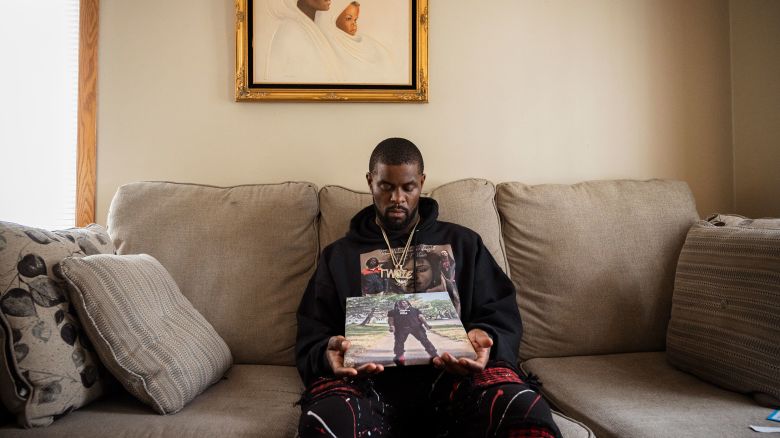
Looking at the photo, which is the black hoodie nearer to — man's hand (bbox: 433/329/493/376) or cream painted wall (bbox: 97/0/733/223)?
man's hand (bbox: 433/329/493/376)

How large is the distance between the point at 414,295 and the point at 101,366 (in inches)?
33.4

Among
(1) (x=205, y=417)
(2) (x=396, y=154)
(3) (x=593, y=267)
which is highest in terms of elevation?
(2) (x=396, y=154)

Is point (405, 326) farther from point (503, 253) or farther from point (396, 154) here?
point (503, 253)

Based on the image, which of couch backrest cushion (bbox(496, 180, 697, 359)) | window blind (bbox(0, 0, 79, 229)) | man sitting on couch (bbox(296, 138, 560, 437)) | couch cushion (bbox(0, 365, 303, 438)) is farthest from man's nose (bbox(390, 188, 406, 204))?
window blind (bbox(0, 0, 79, 229))

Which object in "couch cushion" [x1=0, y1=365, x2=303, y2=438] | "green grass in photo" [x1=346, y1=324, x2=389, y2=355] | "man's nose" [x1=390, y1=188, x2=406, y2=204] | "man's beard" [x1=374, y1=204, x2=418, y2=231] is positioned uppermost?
"man's nose" [x1=390, y1=188, x2=406, y2=204]

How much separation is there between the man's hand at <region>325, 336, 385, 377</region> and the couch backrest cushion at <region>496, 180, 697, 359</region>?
0.74 metres

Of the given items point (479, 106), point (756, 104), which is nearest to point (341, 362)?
point (479, 106)

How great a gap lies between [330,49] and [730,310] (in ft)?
5.56

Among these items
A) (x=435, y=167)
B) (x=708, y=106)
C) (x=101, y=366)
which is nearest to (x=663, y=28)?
(x=708, y=106)

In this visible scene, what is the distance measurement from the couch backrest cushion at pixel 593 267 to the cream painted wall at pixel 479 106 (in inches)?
14.3

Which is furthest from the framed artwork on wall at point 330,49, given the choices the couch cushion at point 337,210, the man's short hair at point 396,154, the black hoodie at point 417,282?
the black hoodie at point 417,282

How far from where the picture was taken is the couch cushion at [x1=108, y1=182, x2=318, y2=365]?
1.60 m

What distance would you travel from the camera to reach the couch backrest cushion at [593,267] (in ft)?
5.39

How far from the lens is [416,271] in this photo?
4.70 feet
